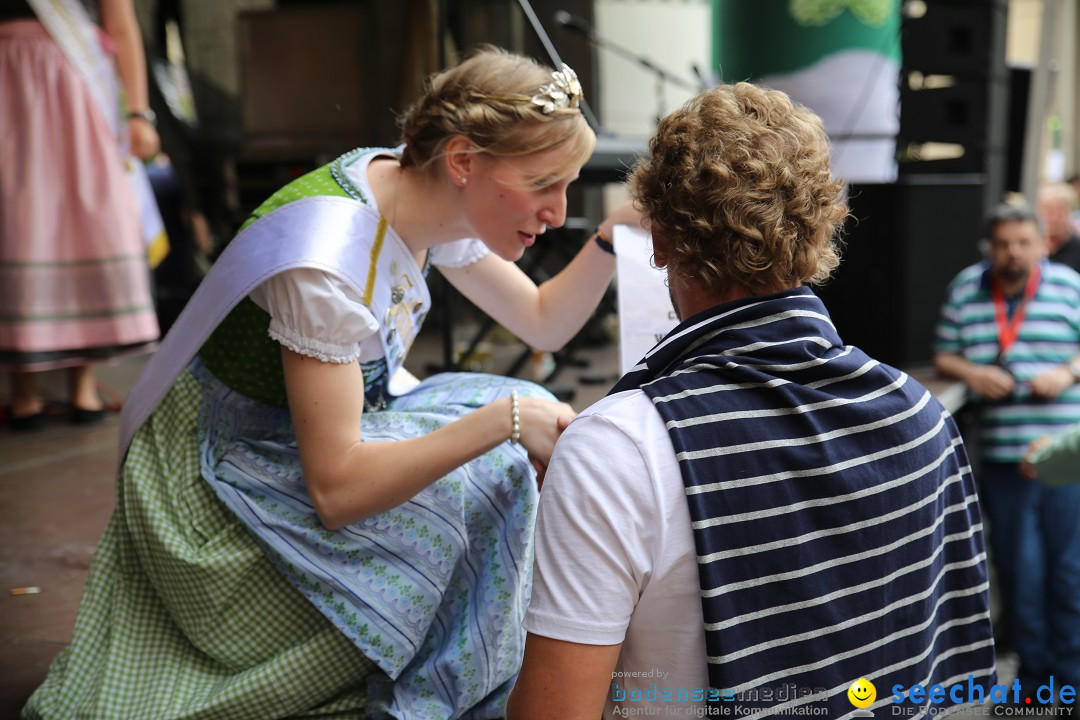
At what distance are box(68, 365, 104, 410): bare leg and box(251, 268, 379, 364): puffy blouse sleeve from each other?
239cm

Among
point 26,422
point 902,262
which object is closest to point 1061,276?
point 902,262

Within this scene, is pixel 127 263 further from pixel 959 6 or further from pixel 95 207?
pixel 959 6

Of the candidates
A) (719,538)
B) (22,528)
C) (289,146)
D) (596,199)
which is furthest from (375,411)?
(289,146)

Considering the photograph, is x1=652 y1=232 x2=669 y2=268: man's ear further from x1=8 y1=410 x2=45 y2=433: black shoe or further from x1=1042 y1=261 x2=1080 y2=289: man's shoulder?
x1=1042 y1=261 x2=1080 y2=289: man's shoulder

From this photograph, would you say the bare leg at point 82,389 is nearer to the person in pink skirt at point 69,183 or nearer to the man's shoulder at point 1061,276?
the person in pink skirt at point 69,183

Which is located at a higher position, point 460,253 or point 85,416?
point 460,253

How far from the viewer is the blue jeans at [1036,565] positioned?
411 centimetres

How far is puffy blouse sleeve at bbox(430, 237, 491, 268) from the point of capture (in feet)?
6.38

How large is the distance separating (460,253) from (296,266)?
580mm

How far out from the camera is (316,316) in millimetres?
1404

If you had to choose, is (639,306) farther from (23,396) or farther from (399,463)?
(23,396)

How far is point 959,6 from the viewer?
4.78 m

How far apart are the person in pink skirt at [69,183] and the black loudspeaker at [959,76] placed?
3.36m

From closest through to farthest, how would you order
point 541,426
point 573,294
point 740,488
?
point 740,488 → point 541,426 → point 573,294
